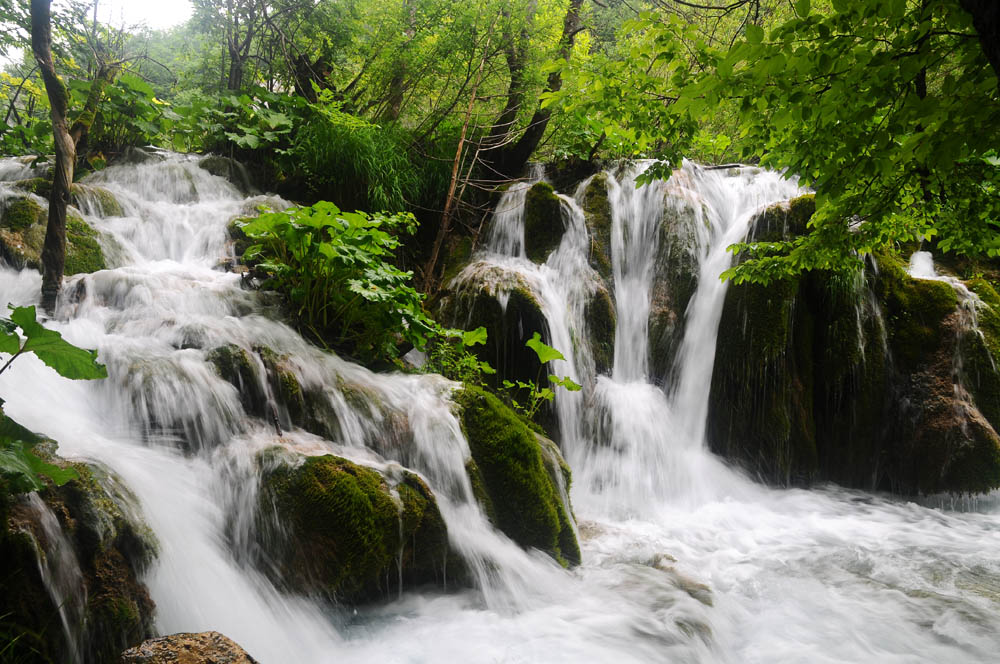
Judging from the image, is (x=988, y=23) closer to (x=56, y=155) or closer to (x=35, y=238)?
(x=56, y=155)

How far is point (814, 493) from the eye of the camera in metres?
6.27

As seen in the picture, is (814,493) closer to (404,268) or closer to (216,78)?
(404,268)

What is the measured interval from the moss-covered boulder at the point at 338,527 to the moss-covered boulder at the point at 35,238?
3624 millimetres

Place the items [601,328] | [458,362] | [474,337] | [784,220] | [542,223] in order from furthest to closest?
[542,223] → [601,328] → [784,220] → [458,362] → [474,337]

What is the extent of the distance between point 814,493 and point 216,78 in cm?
1113

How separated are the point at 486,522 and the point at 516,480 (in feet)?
1.23

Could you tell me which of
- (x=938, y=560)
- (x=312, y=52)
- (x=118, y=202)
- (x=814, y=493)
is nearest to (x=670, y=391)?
(x=814, y=493)

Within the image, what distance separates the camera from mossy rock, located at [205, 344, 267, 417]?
3.54m

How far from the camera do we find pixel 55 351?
2113 mm

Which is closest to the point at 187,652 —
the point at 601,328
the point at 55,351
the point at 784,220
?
the point at 55,351

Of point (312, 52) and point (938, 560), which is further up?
point (312, 52)

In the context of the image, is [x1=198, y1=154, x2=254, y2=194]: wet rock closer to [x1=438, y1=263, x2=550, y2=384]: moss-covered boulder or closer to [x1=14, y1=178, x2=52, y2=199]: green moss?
[x1=14, y1=178, x2=52, y2=199]: green moss

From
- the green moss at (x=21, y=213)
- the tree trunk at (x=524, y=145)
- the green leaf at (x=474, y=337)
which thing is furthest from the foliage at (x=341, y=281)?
the tree trunk at (x=524, y=145)

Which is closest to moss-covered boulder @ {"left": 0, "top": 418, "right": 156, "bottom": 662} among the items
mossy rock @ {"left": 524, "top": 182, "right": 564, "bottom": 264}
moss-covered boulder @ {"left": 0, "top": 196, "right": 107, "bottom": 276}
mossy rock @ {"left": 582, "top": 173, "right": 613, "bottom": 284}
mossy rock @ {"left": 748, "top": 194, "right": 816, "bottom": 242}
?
moss-covered boulder @ {"left": 0, "top": 196, "right": 107, "bottom": 276}
